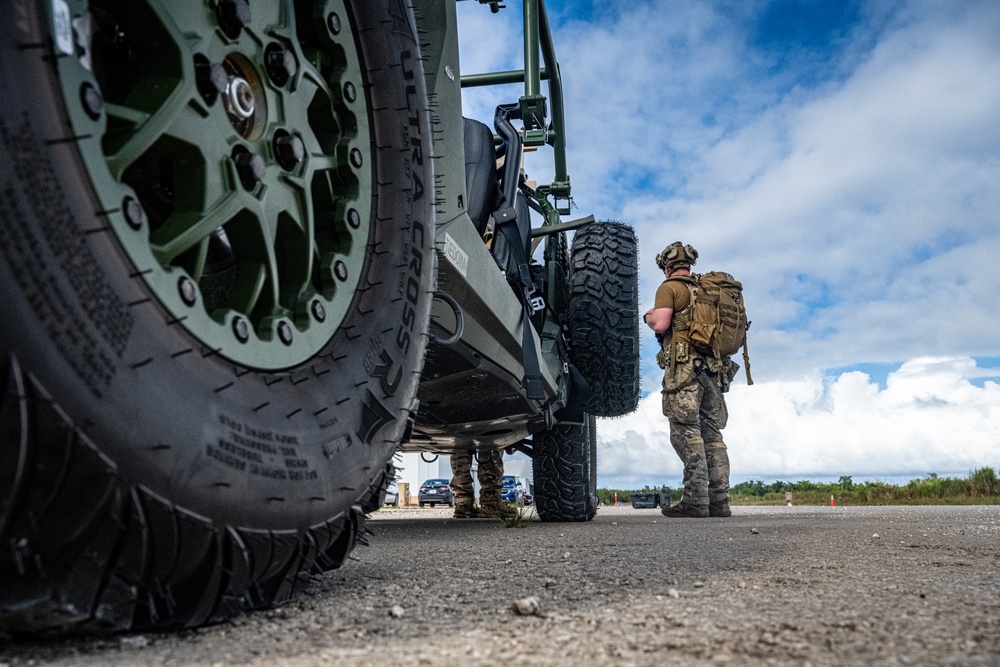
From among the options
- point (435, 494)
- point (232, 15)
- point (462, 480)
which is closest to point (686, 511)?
point (462, 480)

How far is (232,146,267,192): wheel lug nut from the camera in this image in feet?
4.17

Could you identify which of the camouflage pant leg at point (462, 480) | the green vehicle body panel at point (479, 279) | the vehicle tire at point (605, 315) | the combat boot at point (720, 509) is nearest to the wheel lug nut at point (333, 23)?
the green vehicle body panel at point (479, 279)

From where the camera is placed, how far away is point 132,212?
39.3 inches

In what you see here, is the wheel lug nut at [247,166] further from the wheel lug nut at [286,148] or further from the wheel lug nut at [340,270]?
the wheel lug nut at [340,270]

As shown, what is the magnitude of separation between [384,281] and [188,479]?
2.30ft

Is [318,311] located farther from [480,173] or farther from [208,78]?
[480,173]

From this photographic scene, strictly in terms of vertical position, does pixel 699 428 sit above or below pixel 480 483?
above

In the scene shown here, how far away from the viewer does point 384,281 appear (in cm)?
160

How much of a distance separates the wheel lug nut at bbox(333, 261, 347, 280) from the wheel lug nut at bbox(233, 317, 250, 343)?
0.33 m

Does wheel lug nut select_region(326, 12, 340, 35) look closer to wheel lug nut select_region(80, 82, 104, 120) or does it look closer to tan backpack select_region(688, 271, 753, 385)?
wheel lug nut select_region(80, 82, 104, 120)

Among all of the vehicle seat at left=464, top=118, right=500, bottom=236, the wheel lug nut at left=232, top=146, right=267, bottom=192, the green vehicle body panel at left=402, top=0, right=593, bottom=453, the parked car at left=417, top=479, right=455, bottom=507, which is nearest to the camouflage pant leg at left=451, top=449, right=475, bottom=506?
the green vehicle body panel at left=402, top=0, right=593, bottom=453

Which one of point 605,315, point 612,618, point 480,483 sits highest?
point 605,315

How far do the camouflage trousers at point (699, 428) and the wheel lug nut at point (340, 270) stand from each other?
245 inches

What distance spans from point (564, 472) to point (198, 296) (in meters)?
4.33
